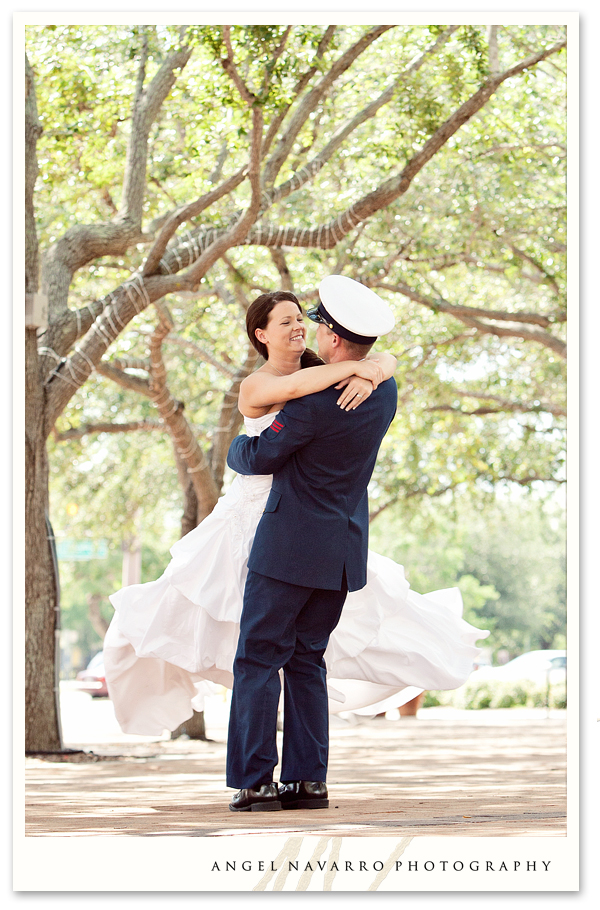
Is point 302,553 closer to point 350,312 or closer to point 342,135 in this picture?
point 350,312

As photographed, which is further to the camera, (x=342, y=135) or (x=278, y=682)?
(x=342, y=135)

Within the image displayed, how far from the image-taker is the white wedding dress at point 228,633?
13.8 feet

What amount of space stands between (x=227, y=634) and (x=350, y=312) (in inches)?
57.8

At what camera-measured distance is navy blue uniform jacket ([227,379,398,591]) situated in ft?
12.3

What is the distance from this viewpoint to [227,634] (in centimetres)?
429

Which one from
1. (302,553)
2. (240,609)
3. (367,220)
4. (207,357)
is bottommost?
(240,609)

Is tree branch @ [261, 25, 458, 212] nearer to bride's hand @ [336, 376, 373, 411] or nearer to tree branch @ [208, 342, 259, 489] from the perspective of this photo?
tree branch @ [208, 342, 259, 489]

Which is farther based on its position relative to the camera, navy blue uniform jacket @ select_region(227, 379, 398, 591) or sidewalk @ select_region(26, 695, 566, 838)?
navy blue uniform jacket @ select_region(227, 379, 398, 591)

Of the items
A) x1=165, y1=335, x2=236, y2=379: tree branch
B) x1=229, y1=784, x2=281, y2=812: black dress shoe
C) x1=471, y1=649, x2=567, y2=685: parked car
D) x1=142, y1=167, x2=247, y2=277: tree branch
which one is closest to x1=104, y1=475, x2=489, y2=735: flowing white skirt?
x1=229, y1=784, x2=281, y2=812: black dress shoe

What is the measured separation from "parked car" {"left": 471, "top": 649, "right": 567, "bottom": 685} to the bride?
711 inches

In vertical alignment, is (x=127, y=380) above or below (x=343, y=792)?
above

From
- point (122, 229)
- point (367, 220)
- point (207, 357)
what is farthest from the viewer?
point (207, 357)

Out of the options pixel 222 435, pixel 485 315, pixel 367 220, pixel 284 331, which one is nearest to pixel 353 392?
pixel 284 331
